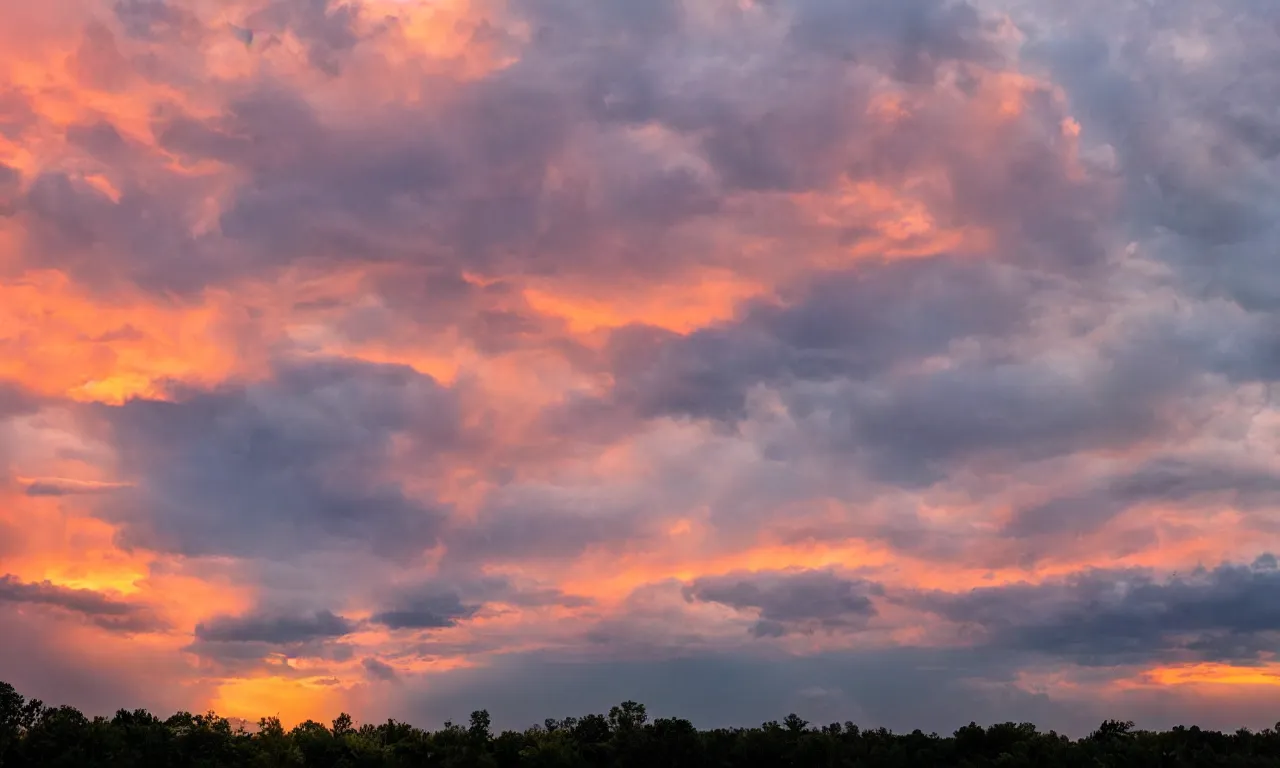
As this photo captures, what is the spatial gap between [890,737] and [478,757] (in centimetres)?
1810

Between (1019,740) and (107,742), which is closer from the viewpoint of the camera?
(107,742)

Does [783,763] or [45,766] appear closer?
[45,766]

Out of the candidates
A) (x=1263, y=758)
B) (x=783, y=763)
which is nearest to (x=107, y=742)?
(x=783, y=763)

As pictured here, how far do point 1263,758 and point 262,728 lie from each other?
4168 cm

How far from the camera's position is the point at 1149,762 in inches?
1950

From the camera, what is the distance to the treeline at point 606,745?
49.2m

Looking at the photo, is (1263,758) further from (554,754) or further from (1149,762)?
(554,754)

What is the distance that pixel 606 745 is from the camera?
50.5 m

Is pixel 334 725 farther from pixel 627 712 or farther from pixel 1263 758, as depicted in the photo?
pixel 1263 758

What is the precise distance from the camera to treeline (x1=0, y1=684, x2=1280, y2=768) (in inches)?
1937

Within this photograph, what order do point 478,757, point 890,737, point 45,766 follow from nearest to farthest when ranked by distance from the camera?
point 45,766, point 478,757, point 890,737

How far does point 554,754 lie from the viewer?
163 ft

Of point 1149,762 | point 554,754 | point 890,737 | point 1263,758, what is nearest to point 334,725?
point 554,754

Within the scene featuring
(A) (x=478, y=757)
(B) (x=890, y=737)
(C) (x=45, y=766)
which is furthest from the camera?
(B) (x=890, y=737)
